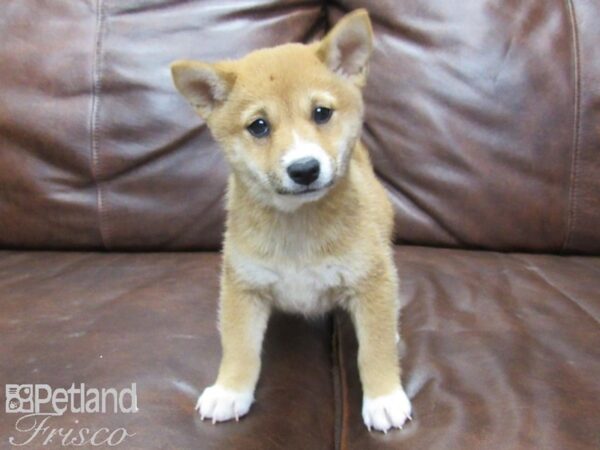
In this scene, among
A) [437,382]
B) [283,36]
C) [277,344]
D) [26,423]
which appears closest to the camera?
[26,423]

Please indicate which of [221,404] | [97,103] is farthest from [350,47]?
[97,103]

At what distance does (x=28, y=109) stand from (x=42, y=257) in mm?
401

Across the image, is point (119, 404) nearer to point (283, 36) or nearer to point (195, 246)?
point (195, 246)

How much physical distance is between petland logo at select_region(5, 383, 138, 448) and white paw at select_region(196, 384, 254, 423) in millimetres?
114

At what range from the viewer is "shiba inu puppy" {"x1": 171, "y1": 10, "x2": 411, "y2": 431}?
3.56 feet

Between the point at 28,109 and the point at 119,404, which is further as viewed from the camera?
the point at 28,109

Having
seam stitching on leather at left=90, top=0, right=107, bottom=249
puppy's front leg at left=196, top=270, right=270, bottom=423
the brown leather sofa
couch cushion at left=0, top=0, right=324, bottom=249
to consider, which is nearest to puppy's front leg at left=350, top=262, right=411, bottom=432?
puppy's front leg at left=196, top=270, right=270, bottom=423

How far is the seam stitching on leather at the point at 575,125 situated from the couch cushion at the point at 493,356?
0.36 feet

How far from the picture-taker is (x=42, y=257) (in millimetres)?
1646

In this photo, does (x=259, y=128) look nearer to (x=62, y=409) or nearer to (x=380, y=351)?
(x=380, y=351)

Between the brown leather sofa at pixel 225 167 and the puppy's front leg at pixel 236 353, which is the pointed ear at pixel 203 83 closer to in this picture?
the puppy's front leg at pixel 236 353

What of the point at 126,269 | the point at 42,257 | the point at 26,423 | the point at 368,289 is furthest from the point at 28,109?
the point at 368,289

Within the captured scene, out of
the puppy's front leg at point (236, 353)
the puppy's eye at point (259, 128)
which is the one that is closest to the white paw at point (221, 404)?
the puppy's front leg at point (236, 353)

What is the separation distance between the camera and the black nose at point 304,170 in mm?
1014
